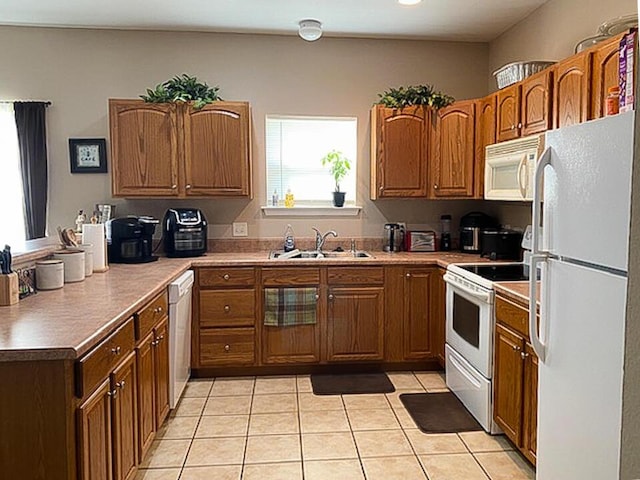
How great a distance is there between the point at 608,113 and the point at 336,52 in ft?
8.53

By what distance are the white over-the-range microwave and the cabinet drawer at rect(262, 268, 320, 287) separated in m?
1.44

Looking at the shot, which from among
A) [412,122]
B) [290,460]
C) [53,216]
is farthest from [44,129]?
[290,460]

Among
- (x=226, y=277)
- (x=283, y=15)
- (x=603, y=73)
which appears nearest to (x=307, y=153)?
(x=283, y=15)

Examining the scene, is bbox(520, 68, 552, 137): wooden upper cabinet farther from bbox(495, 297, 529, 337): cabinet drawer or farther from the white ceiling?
bbox(495, 297, 529, 337): cabinet drawer

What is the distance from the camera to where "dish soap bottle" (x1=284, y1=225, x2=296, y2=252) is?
14.2 feet

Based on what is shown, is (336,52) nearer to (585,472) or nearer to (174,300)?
(174,300)

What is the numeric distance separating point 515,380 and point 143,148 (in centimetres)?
301

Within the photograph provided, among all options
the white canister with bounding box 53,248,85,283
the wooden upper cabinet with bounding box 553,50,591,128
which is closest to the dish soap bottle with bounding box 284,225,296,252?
the white canister with bounding box 53,248,85,283

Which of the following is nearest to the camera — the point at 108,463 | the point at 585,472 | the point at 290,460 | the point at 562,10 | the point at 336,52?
the point at 585,472

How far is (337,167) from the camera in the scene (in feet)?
14.3

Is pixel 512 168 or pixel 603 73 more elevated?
pixel 603 73

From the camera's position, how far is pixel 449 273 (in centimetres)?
356

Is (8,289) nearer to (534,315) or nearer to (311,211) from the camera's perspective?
(534,315)

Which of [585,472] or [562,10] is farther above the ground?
[562,10]
